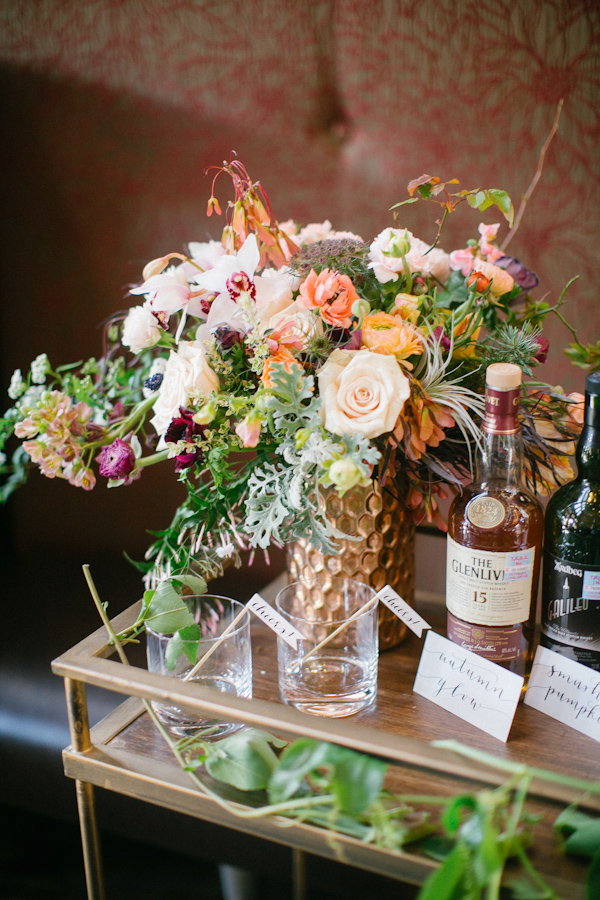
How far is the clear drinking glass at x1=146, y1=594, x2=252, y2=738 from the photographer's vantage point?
697mm

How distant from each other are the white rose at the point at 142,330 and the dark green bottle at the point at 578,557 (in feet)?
1.43

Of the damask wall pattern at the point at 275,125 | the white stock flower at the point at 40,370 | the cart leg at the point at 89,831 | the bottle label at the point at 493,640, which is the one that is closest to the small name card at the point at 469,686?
the bottle label at the point at 493,640

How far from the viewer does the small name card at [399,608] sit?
2.44 feet

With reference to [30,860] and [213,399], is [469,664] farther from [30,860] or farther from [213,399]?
[30,860]

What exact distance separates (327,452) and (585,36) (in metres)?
0.87

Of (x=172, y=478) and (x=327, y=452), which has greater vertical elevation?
(x=327, y=452)

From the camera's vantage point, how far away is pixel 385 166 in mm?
1237

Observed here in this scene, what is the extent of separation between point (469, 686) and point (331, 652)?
0.16 meters

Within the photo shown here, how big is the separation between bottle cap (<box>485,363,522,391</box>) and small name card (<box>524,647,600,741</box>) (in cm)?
27

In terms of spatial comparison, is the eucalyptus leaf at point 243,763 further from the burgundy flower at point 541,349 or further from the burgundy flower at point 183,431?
the burgundy flower at point 541,349

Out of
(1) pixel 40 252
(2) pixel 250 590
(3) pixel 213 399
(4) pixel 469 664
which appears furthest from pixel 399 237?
(1) pixel 40 252

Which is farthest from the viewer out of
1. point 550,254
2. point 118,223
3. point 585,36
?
point 118,223

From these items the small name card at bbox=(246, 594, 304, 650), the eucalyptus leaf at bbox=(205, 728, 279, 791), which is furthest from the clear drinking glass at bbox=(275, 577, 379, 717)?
the eucalyptus leaf at bbox=(205, 728, 279, 791)

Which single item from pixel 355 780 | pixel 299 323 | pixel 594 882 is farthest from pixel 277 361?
pixel 594 882
